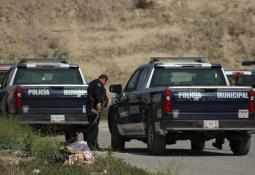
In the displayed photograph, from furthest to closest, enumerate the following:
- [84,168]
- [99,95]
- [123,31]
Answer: [123,31]
[99,95]
[84,168]

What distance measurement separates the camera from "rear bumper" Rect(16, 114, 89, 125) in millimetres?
21177

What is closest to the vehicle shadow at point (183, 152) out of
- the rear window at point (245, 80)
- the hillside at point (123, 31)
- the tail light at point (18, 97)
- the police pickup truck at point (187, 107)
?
the police pickup truck at point (187, 107)

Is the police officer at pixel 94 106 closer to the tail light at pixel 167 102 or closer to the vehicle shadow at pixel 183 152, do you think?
the vehicle shadow at pixel 183 152

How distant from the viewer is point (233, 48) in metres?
69.1

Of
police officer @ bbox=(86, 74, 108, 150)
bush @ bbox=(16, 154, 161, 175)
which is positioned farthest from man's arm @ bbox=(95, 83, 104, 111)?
bush @ bbox=(16, 154, 161, 175)

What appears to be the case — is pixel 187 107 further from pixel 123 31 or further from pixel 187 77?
pixel 123 31

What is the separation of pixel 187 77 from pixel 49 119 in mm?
3576

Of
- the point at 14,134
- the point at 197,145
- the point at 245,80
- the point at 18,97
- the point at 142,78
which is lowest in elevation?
the point at 245,80

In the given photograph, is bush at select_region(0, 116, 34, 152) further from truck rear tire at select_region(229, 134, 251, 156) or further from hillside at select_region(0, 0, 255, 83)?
hillside at select_region(0, 0, 255, 83)

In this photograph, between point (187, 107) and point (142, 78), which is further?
point (142, 78)

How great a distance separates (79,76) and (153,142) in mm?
5109

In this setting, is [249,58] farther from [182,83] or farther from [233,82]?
[182,83]

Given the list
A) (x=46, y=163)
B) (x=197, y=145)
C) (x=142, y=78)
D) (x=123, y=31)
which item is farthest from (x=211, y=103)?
(x=123, y=31)

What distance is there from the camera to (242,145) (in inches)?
739
